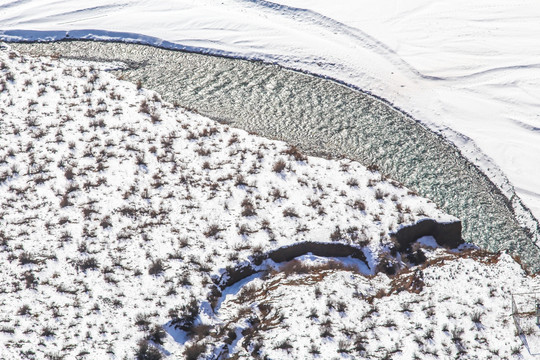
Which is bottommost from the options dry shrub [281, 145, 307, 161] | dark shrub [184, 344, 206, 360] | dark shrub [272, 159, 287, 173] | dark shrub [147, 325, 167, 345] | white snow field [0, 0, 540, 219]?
dark shrub [184, 344, 206, 360]

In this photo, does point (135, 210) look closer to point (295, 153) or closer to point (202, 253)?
point (202, 253)

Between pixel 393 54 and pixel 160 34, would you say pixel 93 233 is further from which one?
pixel 393 54

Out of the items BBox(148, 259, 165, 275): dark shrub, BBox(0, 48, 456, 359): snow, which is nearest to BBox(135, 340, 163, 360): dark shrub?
BBox(0, 48, 456, 359): snow

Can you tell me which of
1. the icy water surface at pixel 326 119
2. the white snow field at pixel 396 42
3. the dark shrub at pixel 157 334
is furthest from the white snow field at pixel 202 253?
the white snow field at pixel 396 42

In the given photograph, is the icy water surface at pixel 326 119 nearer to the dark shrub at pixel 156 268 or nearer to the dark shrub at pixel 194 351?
the dark shrub at pixel 156 268

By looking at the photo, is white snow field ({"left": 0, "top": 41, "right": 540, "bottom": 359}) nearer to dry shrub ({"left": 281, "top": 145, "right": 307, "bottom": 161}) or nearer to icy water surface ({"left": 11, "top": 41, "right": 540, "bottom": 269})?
dry shrub ({"left": 281, "top": 145, "right": 307, "bottom": 161})

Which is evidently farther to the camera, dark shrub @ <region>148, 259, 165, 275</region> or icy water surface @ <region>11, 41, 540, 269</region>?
icy water surface @ <region>11, 41, 540, 269</region>

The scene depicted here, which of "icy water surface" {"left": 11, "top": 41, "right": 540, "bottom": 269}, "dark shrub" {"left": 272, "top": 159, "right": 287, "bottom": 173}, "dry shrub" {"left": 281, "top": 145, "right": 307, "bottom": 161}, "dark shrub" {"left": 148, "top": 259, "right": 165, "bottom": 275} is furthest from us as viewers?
Answer: "dry shrub" {"left": 281, "top": 145, "right": 307, "bottom": 161}
